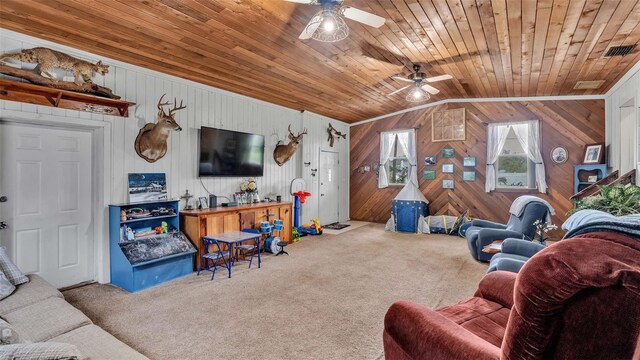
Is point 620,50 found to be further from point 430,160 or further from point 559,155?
point 430,160

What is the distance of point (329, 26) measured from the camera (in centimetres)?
274

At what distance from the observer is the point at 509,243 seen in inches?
133

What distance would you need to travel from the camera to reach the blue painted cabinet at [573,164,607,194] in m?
5.90

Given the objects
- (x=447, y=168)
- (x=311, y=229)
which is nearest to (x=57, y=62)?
(x=311, y=229)

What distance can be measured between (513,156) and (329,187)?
4.27 m

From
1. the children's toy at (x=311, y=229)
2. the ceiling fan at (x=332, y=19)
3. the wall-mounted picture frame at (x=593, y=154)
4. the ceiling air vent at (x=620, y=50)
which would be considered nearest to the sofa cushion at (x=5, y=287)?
the ceiling fan at (x=332, y=19)

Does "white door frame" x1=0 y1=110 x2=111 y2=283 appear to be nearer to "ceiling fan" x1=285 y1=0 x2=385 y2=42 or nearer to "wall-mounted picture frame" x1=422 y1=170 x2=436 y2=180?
"ceiling fan" x1=285 y1=0 x2=385 y2=42

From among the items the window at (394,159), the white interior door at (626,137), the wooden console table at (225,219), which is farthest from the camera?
the window at (394,159)

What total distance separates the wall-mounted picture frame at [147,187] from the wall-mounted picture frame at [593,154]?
7.50 m

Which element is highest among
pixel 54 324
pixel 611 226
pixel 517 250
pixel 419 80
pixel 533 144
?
pixel 419 80

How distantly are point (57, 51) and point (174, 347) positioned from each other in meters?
3.32

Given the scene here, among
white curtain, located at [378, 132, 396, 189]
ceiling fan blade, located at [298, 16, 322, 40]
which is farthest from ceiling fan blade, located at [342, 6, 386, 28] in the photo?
white curtain, located at [378, 132, 396, 189]

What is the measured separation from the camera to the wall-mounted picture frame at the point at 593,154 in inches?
230

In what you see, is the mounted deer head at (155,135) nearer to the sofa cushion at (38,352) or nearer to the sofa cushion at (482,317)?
the sofa cushion at (38,352)
